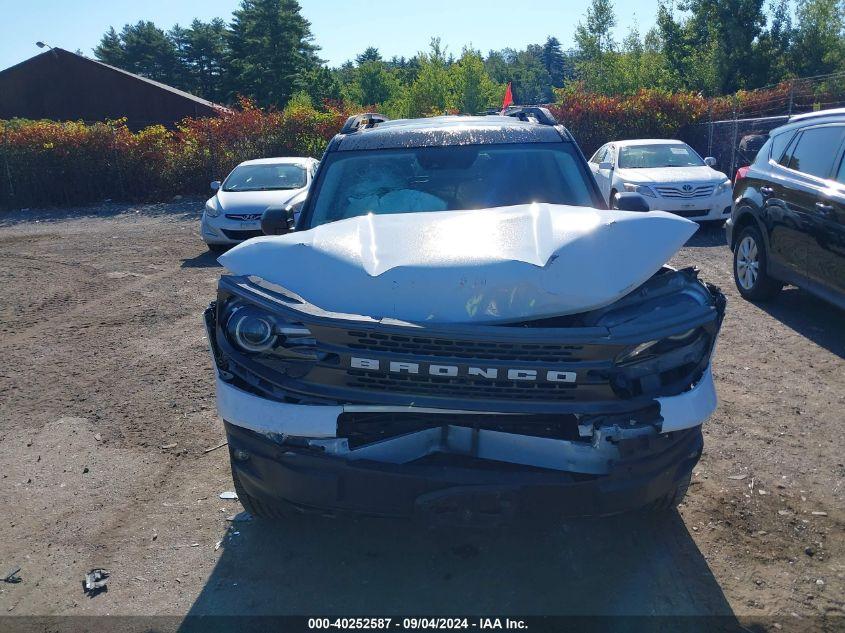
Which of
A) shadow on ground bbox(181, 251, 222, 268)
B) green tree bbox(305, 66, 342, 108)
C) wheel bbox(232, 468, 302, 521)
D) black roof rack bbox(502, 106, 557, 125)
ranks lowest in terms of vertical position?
shadow on ground bbox(181, 251, 222, 268)

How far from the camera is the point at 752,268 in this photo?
7.57 m

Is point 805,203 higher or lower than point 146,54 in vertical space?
lower

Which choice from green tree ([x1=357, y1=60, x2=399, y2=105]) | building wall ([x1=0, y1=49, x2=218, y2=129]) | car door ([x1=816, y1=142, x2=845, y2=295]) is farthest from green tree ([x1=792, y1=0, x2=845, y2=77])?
car door ([x1=816, y1=142, x2=845, y2=295])

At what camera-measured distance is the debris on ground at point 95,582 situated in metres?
3.13

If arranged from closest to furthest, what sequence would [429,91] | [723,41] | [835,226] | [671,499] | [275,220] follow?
[671,499], [275,220], [835,226], [429,91], [723,41]

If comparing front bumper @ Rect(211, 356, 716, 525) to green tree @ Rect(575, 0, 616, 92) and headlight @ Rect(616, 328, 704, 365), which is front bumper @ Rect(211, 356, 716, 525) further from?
green tree @ Rect(575, 0, 616, 92)

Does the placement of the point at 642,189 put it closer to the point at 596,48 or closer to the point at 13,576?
the point at 13,576

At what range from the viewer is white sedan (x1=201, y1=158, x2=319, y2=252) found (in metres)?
11.6

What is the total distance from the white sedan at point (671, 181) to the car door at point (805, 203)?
4505 millimetres

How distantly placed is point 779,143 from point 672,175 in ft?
17.3

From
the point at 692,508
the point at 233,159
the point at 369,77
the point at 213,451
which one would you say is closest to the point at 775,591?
the point at 692,508

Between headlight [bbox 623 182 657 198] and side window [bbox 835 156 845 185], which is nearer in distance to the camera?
side window [bbox 835 156 845 185]

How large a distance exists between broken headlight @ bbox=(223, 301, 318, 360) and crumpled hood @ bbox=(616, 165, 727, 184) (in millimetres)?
10701

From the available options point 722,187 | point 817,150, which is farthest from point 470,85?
point 817,150
